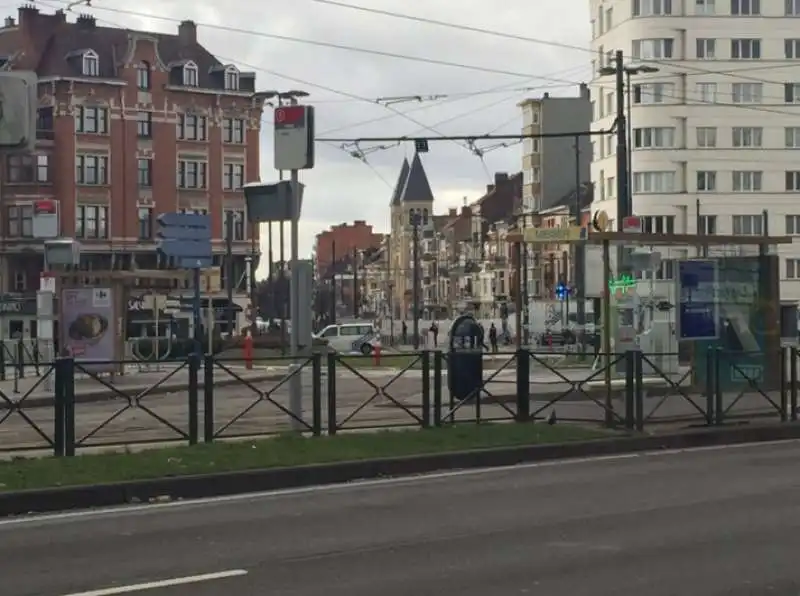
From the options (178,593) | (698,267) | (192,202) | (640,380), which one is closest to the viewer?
(178,593)

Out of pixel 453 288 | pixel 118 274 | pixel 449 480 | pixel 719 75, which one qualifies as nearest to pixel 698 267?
pixel 449 480

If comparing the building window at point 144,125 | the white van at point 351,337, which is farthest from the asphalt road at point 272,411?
the building window at point 144,125

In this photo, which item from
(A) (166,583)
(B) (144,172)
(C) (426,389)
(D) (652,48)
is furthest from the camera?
(B) (144,172)

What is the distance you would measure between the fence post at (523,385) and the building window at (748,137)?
60.6m

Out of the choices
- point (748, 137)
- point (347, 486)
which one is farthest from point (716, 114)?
point (347, 486)

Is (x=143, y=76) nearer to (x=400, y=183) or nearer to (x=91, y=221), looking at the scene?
(x=91, y=221)

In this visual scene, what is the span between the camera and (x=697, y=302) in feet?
67.3

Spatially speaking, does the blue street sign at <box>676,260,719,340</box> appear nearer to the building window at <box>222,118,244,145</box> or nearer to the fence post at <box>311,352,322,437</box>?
the fence post at <box>311,352,322,437</box>

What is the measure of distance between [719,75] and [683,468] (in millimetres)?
63181

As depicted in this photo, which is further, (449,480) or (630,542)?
(449,480)

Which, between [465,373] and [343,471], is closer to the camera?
[343,471]

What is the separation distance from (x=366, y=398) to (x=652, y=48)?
196 feet

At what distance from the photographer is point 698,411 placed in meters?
19.0

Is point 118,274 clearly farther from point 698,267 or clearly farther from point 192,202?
point 192,202
